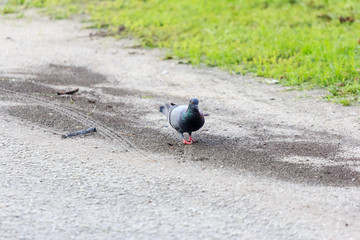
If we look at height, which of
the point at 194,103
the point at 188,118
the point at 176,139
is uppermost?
the point at 194,103

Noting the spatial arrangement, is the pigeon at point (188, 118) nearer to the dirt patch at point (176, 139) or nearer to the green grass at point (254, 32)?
the dirt patch at point (176, 139)

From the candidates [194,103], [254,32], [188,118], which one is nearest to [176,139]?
[188,118]

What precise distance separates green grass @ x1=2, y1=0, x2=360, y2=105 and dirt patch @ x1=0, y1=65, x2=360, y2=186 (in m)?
1.53

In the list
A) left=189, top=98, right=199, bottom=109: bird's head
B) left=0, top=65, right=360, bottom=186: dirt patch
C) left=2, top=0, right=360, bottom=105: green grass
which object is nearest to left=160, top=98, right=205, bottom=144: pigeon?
left=189, top=98, right=199, bottom=109: bird's head

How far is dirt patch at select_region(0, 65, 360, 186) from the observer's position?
15.6 ft

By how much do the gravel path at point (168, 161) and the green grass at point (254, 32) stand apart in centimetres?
54

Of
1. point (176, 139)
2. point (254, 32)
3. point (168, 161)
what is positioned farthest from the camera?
point (254, 32)

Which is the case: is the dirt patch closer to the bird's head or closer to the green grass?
the bird's head

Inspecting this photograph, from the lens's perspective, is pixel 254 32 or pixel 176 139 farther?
pixel 254 32

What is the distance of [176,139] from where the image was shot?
5473 mm

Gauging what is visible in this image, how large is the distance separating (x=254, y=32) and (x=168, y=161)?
17.2ft

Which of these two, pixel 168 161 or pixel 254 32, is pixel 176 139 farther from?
pixel 254 32

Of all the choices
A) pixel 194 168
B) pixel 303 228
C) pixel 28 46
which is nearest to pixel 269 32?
pixel 28 46

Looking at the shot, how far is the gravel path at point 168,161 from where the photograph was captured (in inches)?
149
